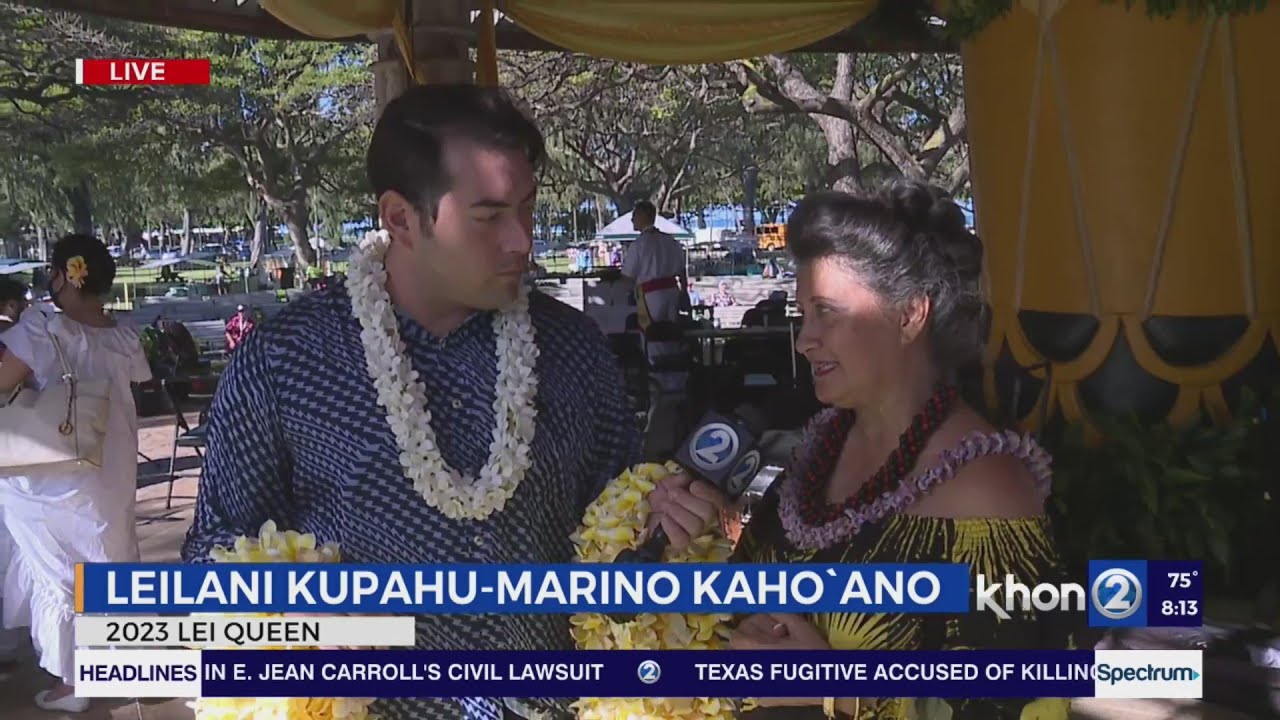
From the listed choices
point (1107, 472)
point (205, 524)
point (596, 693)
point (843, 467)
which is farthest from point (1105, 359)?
point (205, 524)

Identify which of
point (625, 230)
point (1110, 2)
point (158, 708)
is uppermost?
point (1110, 2)

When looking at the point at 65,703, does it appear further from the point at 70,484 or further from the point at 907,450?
the point at 907,450

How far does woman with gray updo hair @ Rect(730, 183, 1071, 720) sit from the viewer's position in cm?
172

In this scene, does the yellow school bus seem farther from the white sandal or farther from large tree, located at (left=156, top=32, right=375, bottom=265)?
the white sandal

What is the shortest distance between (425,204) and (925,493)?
823 millimetres

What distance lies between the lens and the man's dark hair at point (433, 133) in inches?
64.9

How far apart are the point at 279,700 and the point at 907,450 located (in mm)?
958

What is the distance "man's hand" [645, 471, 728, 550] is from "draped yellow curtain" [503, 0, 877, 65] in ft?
13.6

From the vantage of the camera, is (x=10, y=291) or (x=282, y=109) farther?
(x=282, y=109)

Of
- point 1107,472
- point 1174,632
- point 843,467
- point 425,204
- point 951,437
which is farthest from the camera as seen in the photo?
point 1107,472

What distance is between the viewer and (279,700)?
1617 millimetres

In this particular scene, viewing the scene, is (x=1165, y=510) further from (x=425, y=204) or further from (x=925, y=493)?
(x=425, y=204)

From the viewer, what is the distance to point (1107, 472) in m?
4.38

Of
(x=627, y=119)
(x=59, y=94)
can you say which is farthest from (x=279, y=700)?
(x=627, y=119)
